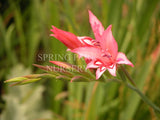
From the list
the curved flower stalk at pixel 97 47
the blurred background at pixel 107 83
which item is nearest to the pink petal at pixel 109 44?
the curved flower stalk at pixel 97 47

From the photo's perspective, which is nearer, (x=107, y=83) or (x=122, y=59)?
(x=122, y=59)

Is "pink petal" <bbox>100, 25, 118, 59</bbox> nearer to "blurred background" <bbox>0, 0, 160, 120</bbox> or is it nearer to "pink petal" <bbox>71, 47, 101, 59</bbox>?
"pink petal" <bbox>71, 47, 101, 59</bbox>

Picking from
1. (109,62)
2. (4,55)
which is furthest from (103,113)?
(4,55)

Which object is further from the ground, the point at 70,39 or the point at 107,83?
the point at 70,39

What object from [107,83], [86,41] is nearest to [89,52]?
[86,41]

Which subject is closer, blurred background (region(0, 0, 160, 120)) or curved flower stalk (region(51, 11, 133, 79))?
curved flower stalk (region(51, 11, 133, 79))

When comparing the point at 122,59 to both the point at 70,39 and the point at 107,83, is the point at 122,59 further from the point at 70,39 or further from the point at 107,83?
the point at 107,83

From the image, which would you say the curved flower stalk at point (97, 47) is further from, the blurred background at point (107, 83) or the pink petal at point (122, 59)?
the blurred background at point (107, 83)

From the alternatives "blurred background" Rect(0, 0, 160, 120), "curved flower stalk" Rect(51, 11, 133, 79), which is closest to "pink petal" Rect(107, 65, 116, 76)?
"curved flower stalk" Rect(51, 11, 133, 79)
